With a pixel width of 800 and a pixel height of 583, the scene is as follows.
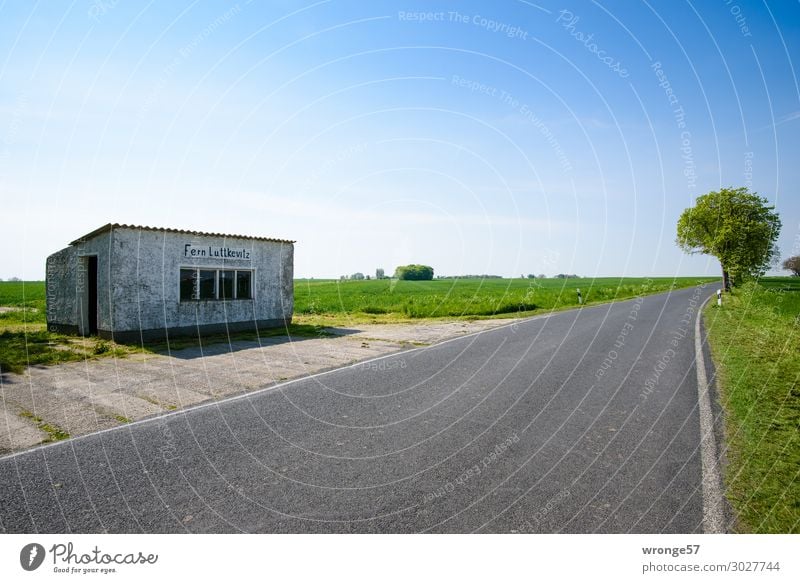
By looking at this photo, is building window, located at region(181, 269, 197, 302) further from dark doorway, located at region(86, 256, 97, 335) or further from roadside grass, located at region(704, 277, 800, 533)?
roadside grass, located at region(704, 277, 800, 533)

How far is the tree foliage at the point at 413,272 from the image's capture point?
82312mm

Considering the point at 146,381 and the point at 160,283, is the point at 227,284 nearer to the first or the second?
the point at 160,283

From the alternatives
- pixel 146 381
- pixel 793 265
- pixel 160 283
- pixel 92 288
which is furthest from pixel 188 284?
pixel 793 265

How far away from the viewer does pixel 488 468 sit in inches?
179

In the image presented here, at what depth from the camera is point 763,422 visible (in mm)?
5922

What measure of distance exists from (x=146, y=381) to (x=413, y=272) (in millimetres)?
75300

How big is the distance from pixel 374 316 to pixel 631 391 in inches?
703

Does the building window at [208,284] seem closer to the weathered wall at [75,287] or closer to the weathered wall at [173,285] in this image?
the weathered wall at [173,285]

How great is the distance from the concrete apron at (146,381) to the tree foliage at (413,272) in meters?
67.4

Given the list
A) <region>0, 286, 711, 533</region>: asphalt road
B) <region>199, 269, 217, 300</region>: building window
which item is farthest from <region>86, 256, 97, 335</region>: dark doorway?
<region>0, 286, 711, 533</region>: asphalt road

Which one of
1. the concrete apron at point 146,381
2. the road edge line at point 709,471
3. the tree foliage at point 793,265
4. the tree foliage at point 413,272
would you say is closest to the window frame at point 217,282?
the concrete apron at point 146,381
